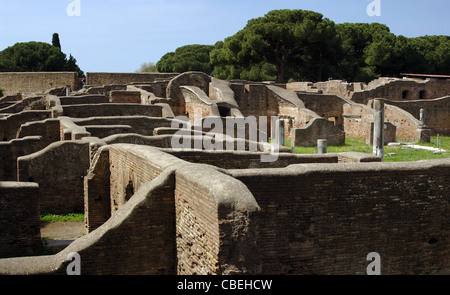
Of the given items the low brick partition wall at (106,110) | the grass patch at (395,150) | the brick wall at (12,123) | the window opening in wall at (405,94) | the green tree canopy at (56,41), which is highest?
the green tree canopy at (56,41)

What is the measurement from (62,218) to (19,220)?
3.46 metres

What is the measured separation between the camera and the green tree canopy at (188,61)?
61625 mm

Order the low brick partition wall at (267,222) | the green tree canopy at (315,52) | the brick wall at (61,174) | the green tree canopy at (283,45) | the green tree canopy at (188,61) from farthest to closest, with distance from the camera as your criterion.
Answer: the green tree canopy at (188,61)
the green tree canopy at (315,52)
the green tree canopy at (283,45)
the brick wall at (61,174)
the low brick partition wall at (267,222)

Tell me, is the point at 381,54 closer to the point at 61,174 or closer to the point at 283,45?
the point at 283,45

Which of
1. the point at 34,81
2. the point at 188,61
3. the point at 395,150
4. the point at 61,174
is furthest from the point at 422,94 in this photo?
the point at 188,61

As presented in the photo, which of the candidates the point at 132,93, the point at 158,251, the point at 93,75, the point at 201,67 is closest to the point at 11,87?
the point at 93,75

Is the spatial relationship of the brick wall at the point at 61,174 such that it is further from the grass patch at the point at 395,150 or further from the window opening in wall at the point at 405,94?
the window opening in wall at the point at 405,94

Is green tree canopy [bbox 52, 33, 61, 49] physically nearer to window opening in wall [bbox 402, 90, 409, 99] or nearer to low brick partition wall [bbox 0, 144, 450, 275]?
window opening in wall [bbox 402, 90, 409, 99]

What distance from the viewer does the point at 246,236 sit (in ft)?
15.2

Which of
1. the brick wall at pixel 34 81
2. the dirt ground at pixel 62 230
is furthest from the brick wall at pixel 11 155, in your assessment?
the brick wall at pixel 34 81

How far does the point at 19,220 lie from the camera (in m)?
8.18

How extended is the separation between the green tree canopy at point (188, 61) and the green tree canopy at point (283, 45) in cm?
1409

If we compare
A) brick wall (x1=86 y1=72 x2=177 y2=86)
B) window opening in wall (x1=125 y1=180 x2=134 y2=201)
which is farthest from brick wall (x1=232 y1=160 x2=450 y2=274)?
brick wall (x1=86 y1=72 x2=177 y2=86)

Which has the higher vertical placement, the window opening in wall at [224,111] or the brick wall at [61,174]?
the window opening in wall at [224,111]
